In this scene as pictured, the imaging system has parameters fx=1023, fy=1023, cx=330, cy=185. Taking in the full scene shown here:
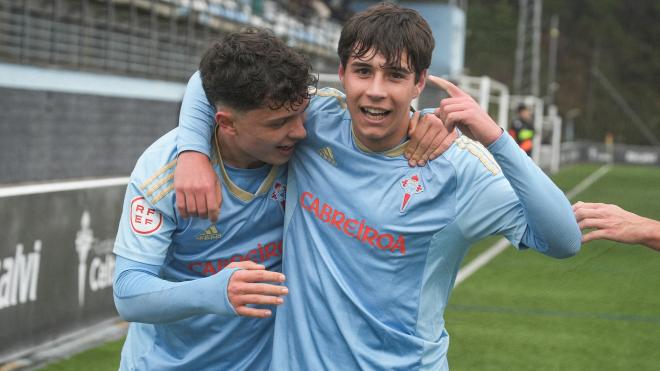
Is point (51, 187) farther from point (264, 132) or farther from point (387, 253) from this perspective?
point (387, 253)

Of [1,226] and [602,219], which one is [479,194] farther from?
[1,226]

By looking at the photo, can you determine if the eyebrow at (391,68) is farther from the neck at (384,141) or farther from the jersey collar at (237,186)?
the jersey collar at (237,186)

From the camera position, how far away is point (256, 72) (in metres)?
2.96

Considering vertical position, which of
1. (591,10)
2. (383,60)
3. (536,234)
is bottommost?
(536,234)

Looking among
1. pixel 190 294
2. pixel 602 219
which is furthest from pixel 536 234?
pixel 190 294

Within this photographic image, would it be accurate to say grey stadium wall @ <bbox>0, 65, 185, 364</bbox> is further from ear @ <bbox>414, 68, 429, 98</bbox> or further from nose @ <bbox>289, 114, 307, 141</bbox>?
ear @ <bbox>414, 68, 429, 98</bbox>

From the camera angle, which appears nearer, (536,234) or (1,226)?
(536,234)

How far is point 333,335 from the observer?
296 centimetres

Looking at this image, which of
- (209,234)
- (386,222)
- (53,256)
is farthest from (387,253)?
(53,256)

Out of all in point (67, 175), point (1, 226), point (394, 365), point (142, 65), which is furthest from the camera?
point (142, 65)

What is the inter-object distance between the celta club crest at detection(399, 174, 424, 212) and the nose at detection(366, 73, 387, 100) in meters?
0.27

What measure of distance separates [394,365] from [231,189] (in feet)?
2.43

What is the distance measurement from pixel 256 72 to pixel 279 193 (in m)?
0.44

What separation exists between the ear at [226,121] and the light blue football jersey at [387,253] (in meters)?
0.33
